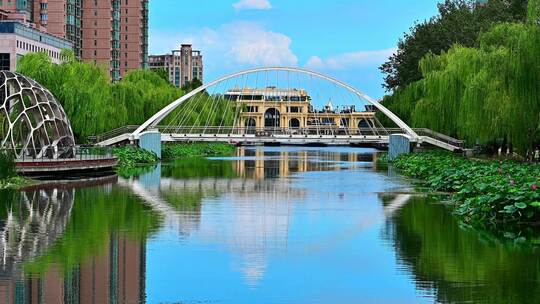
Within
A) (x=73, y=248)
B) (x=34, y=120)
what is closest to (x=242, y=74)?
(x=34, y=120)

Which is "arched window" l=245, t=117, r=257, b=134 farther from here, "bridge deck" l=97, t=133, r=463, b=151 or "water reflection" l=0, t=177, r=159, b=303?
"water reflection" l=0, t=177, r=159, b=303

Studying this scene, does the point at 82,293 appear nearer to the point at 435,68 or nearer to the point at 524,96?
the point at 524,96

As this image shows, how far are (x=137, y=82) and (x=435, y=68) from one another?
24.9 m

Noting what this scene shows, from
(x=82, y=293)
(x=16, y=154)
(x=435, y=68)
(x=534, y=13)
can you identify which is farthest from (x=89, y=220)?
(x=435, y=68)

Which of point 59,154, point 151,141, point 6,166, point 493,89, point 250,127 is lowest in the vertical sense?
point 6,166

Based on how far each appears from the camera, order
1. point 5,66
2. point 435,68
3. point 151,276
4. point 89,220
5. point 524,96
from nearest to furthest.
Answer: point 151,276 < point 89,220 < point 524,96 < point 435,68 < point 5,66

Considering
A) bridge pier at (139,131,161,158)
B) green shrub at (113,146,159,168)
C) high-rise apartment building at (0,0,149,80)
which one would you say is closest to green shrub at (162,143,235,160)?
bridge pier at (139,131,161,158)

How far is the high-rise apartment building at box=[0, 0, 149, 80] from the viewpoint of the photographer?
116 meters

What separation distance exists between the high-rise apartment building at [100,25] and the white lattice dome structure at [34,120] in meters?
71.3

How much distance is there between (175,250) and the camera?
17.1 meters

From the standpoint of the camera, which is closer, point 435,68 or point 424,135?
point 435,68

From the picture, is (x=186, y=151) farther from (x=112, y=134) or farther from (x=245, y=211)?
(x=245, y=211)

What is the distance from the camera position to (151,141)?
59719 millimetres

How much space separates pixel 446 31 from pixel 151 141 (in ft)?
76.1
